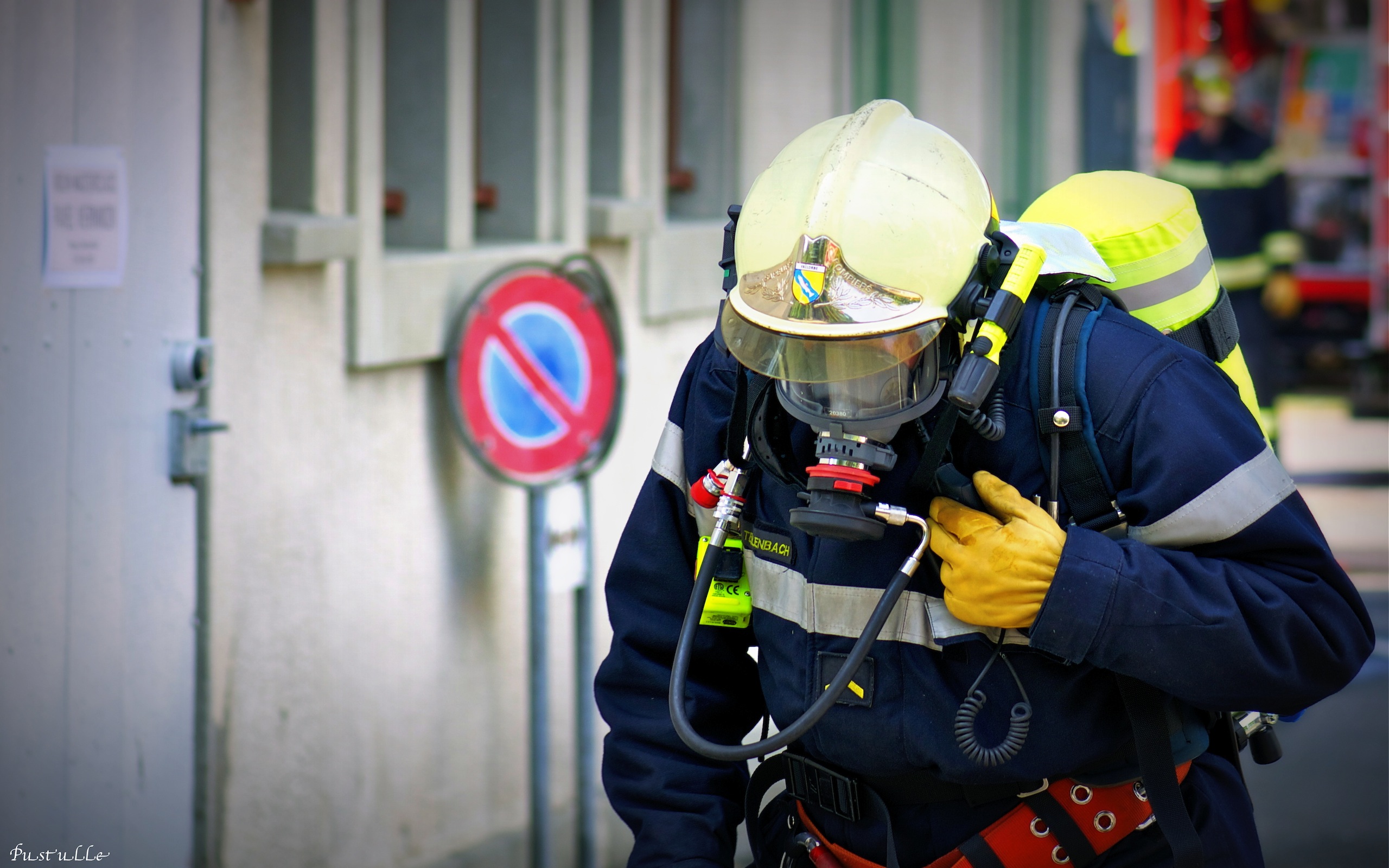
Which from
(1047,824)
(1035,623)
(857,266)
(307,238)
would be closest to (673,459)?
(857,266)

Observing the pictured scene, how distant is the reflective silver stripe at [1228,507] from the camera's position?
185 cm

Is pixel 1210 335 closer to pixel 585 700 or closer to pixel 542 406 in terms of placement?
pixel 542 406

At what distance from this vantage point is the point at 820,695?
1975 mm

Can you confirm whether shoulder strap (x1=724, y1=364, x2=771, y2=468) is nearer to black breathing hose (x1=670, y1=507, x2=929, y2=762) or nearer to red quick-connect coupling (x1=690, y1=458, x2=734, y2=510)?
red quick-connect coupling (x1=690, y1=458, x2=734, y2=510)

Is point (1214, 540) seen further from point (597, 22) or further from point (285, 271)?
point (597, 22)

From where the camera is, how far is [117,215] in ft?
9.75

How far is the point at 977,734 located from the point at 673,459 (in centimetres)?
61

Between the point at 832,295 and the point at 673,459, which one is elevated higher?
the point at 832,295

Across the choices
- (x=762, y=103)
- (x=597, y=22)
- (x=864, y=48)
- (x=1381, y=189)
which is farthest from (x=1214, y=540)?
(x=1381, y=189)

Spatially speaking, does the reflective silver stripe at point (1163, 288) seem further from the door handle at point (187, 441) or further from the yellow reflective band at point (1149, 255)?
the door handle at point (187, 441)

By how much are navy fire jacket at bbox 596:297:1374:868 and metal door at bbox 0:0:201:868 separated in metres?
1.28

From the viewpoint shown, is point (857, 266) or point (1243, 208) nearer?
point (857, 266)

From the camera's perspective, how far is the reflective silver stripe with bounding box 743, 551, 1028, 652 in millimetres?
1946

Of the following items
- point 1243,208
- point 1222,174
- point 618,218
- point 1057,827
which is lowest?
point 1057,827
